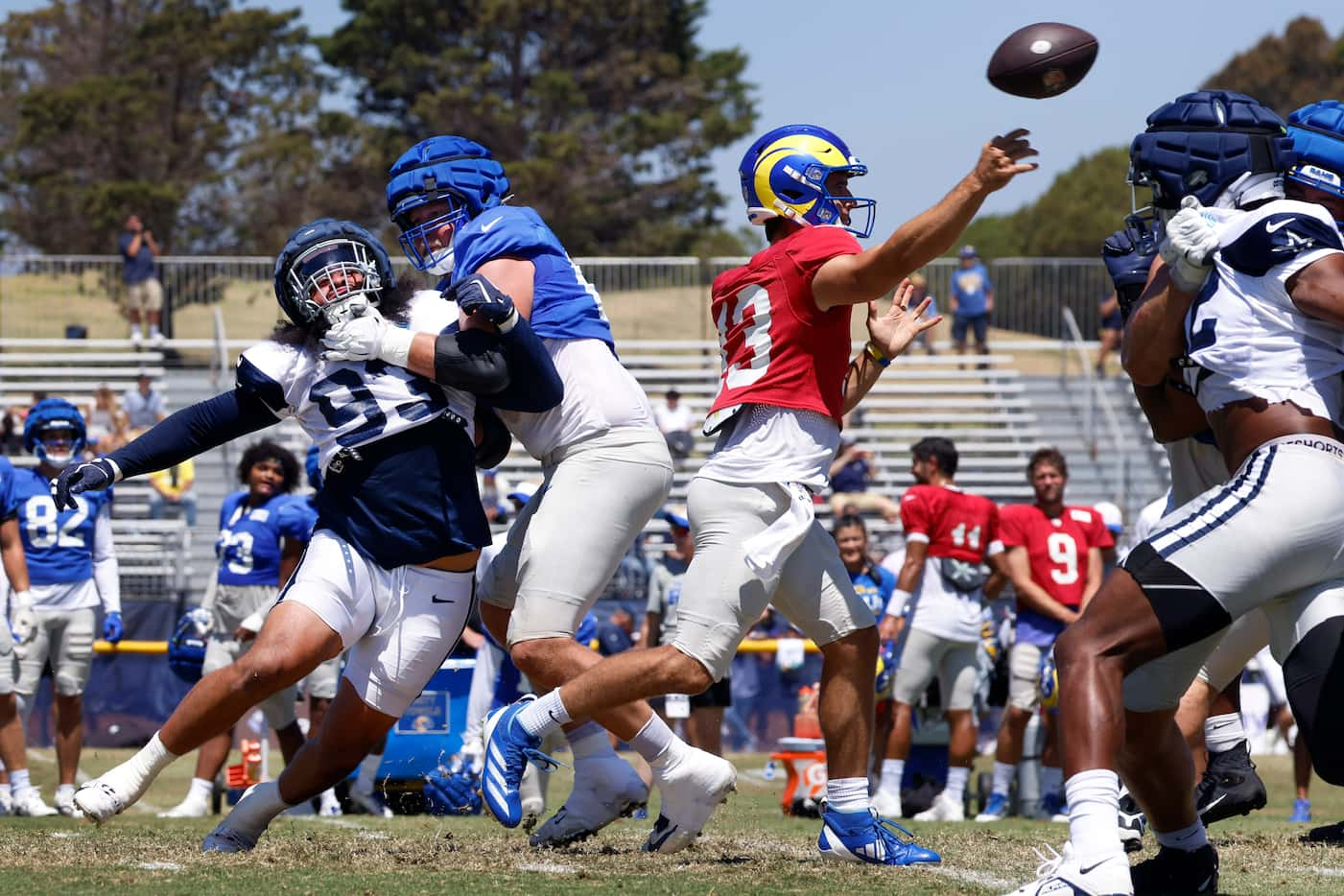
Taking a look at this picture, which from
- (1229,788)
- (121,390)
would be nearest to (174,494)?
(121,390)

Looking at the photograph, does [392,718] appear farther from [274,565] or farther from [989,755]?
[989,755]

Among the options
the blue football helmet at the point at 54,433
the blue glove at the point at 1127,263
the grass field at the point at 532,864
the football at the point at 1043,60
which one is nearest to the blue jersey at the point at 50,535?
the blue football helmet at the point at 54,433

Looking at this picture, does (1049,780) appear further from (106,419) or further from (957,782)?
(106,419)

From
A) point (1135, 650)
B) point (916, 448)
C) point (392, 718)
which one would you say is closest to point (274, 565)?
point (916, 448)

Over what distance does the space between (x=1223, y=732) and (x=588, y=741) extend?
2.21 m

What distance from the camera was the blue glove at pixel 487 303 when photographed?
4.94 m

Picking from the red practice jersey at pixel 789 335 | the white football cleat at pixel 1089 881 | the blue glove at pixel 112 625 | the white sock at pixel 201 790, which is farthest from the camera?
the blue glove at pixel 112 625

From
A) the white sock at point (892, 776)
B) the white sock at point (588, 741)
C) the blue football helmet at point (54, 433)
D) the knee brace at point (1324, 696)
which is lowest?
the white sock at point (892, 776)

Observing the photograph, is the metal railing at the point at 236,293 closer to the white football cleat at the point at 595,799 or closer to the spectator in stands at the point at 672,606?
the spectator in stands at the point at 672,606

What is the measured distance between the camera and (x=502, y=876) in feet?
15.8

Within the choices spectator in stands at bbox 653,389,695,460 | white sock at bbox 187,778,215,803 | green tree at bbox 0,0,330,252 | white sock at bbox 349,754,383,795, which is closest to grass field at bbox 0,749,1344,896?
white sock at bbox 187,778,215,803

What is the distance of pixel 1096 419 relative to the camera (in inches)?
885

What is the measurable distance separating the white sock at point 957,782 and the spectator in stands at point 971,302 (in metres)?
13.7

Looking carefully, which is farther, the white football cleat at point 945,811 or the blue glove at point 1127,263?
the white football cleat at point 945,811
